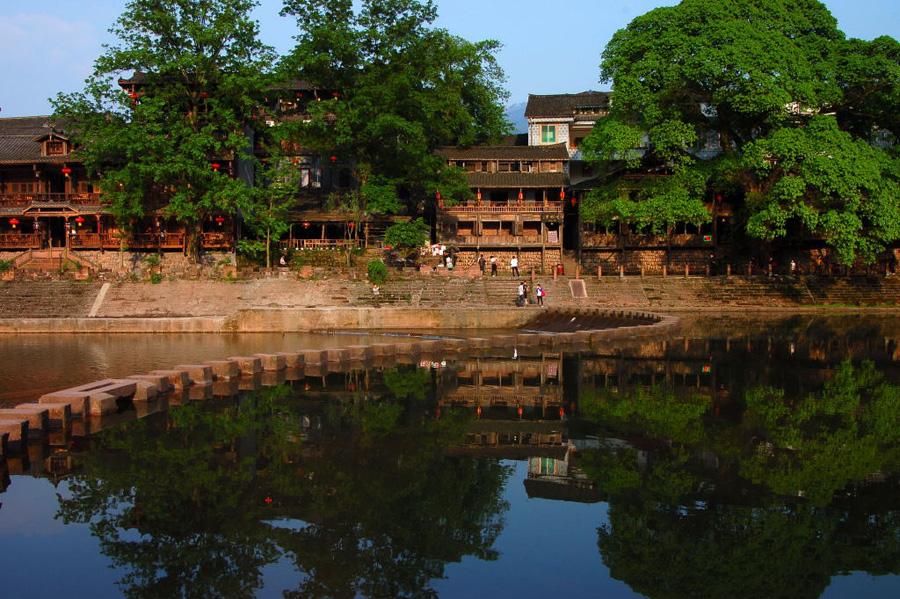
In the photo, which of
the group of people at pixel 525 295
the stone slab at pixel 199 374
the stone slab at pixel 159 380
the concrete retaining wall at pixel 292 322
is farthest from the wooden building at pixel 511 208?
the stone slab at pixel 159 380

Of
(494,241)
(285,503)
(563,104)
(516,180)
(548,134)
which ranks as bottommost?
(285,503)

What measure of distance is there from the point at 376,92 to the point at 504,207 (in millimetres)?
12042

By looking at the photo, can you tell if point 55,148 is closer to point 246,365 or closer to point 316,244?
point 316,244

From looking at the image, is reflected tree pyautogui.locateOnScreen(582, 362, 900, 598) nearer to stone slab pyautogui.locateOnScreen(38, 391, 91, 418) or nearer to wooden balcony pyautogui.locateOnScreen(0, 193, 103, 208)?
stone slab pyautogui.locateOnScreen(38, 391, 91, 418)

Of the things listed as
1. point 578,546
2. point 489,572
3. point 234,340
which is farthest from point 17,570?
point 234,340

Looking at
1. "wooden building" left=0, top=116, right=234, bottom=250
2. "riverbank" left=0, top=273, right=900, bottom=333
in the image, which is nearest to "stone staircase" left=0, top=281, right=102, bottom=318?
"riverbank" left=0, top=273, right=900, bottom=333

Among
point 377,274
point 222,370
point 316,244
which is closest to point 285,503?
point 222,370

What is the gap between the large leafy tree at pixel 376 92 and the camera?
44156 millimetres

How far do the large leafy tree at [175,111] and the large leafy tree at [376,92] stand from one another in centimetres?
376

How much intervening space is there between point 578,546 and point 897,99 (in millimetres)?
37702

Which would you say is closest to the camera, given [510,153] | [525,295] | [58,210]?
[525,295]

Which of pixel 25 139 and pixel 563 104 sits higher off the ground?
pixel 563 104

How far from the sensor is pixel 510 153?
168ft

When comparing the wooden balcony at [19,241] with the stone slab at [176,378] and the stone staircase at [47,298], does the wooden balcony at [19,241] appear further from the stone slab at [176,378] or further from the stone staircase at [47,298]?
the stone slab at [176,378]
